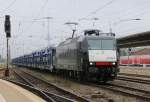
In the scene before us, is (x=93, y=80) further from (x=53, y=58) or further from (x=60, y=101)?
(x=53, y=58)

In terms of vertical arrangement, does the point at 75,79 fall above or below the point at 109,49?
below

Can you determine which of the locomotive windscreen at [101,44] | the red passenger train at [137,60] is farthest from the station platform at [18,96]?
the red passenger train at [137,60]

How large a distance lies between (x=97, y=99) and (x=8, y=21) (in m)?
22.4

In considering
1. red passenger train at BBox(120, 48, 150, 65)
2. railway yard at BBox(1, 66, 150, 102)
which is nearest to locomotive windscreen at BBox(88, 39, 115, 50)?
railway yard at BBox(1, 66, 150, 102)

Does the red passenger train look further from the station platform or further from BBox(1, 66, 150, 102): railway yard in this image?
the station platform

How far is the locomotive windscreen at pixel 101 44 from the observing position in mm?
26897

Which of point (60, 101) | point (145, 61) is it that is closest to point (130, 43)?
point (145, 61)

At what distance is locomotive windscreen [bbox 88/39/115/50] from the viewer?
26.9 meters

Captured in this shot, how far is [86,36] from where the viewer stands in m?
27.3

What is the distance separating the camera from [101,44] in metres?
27.2

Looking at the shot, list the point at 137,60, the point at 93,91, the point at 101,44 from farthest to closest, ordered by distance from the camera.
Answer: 1. the point at 137,60
2. the point at 101,44
3. the point at 93,91

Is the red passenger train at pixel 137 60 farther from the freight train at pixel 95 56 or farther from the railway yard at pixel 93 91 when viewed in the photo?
the railway yard at pixel 93 91

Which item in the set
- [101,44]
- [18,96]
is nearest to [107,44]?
[101,44]

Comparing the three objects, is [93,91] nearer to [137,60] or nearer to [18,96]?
[18,96]
